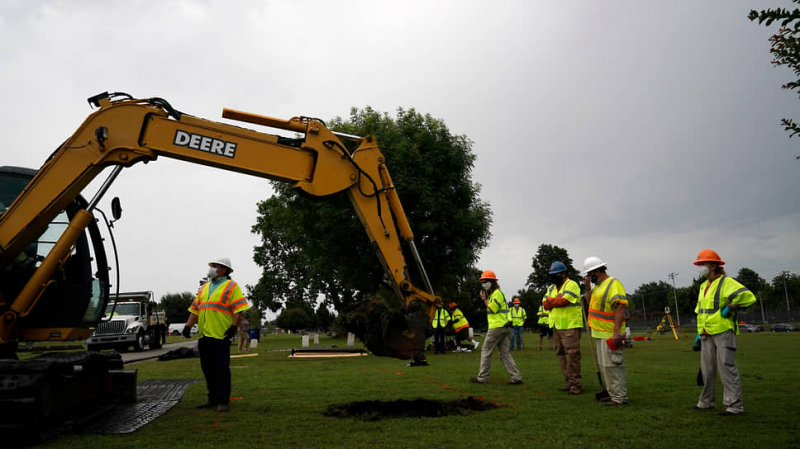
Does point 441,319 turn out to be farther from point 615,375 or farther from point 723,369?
point 723,369

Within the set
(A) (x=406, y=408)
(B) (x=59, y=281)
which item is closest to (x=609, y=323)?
(A) (x=406, y=408)

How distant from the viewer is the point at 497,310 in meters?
10.2

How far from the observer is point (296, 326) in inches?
2847

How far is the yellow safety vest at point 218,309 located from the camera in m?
7.66

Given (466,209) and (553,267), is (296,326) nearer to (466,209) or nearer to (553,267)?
(466,209)

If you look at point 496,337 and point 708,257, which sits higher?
point 708,257

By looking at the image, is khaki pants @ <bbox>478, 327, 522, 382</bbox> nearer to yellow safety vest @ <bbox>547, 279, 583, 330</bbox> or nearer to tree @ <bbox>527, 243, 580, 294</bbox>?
yellow safety vest @ <bbox>547, 279, 583, 330</bbox>

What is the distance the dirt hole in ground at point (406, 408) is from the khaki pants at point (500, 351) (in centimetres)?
233

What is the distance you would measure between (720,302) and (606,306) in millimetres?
1407

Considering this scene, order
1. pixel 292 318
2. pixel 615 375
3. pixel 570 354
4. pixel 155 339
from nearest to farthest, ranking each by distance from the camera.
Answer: pixel 615 375, pixel 570 354, pixel 155 339, pixel 292 318

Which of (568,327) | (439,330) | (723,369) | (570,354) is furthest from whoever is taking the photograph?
(439,330)

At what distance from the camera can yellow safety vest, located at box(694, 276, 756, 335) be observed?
6.59 meters

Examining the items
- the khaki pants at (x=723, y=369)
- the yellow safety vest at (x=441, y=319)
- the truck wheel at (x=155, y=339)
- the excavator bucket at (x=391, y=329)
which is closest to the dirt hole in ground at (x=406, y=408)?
the excavator bucket at (x=391, y=329)

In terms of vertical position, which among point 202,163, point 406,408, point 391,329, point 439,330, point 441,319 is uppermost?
point 202,163
